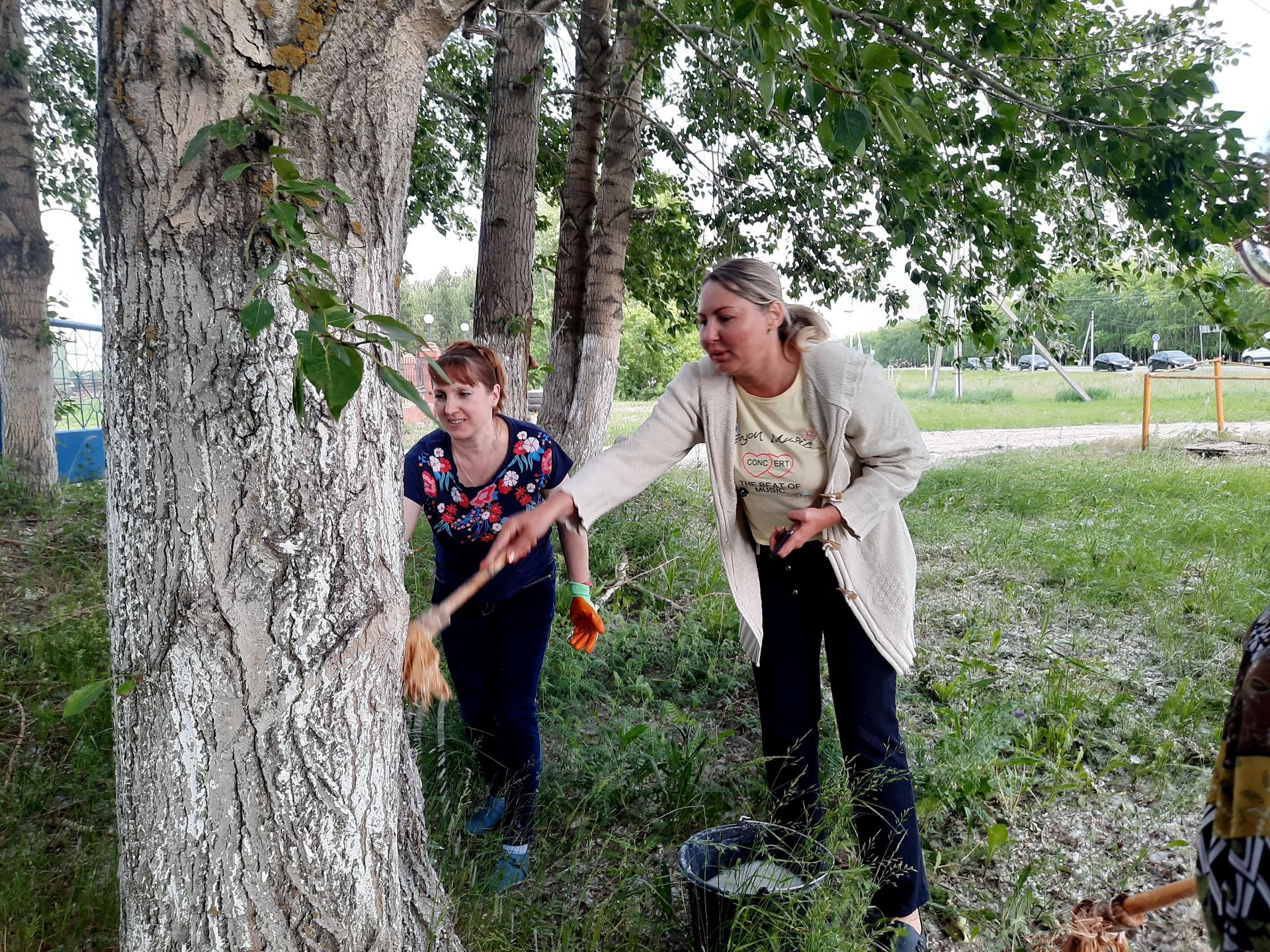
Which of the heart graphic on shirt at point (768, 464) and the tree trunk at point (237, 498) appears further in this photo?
the heart graphic on shirt at point (768, 464)

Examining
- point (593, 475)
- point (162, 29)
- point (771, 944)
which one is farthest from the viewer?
point (593, 475)

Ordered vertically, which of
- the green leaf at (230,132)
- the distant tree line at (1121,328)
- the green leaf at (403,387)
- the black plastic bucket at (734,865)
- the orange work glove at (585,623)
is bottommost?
the black plastic bucket at (734,865)

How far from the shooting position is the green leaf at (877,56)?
163 centimetres

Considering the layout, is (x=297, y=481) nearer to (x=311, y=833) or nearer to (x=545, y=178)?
(x=311, y=833)

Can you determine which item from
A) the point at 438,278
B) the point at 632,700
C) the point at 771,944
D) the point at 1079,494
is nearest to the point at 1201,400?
the point at 1079,494

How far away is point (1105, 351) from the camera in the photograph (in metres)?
51.8

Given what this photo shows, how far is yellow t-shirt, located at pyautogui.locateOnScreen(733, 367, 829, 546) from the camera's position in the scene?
2.37m

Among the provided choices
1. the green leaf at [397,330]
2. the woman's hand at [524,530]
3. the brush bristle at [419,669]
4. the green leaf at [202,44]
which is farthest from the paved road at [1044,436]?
the green leaf at [397,330]

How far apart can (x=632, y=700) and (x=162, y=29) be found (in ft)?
10.1

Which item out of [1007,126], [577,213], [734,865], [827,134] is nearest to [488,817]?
[734,865]

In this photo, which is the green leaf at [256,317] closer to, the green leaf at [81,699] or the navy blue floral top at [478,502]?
the green leaf at [81,699]

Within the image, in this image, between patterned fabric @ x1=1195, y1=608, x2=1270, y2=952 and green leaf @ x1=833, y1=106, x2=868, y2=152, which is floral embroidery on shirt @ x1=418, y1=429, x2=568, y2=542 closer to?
green leaf @ x1=833, y1=106, x2=868, y2=152

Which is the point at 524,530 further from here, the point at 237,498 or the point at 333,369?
the point at 333,369

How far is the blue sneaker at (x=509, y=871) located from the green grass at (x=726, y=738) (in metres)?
0.04
